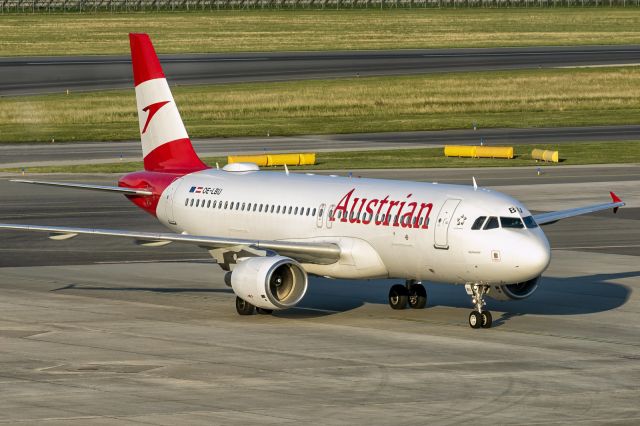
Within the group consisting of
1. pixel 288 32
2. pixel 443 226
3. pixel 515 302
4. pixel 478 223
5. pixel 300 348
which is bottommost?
pixel 515 302

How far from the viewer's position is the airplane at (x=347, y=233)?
38125 mm

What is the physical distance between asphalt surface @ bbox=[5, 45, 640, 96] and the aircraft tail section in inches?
2721

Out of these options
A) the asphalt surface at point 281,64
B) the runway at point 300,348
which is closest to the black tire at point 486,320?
the runway at point 300,348

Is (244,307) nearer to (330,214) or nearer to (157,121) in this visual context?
(330,214)

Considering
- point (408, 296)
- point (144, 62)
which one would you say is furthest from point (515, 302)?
point (144, 62)

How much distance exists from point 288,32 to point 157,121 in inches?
5204

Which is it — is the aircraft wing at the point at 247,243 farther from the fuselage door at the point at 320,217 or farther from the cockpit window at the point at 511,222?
the cockpit window at the point at 511,222

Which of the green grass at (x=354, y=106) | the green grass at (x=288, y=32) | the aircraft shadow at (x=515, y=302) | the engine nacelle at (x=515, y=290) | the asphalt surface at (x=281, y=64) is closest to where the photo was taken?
the engine nacelle at (x=515, y=290)

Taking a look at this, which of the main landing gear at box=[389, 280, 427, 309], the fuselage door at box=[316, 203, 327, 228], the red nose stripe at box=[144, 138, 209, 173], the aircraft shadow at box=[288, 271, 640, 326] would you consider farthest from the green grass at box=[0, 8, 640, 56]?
the main landing gear at box=[389, 280, 427, 309]

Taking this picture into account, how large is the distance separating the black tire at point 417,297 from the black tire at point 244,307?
5.24 meters

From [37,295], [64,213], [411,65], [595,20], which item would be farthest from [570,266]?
[595,20]

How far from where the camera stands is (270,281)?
1553 inches

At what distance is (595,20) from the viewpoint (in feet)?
643

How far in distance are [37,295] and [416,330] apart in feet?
46.5
